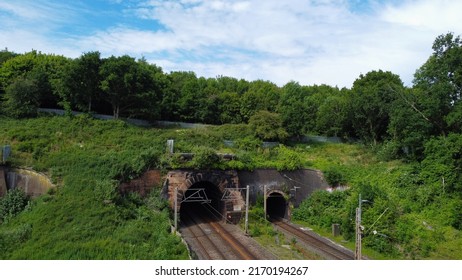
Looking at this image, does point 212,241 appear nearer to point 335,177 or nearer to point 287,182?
point 287,182

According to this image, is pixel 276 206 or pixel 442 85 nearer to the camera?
pixel 442 85

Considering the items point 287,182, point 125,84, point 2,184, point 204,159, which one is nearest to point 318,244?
point 287,182

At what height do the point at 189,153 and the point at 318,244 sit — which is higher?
the point at 189,153

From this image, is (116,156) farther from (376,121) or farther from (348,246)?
(376,121)

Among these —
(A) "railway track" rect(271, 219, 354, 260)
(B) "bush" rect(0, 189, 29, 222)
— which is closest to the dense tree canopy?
(A) "railway track" rect(271, 219, 354, 260)

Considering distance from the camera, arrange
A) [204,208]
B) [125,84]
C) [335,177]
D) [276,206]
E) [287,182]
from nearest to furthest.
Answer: [335,177] → [287,182] → [204,208] → [276,206] → [125,84]

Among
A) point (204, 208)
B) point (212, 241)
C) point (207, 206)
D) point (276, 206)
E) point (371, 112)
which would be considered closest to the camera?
point (212, 241)

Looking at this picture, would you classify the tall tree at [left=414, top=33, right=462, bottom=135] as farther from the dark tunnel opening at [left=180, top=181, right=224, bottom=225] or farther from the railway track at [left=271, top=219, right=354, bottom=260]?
the dark tunnel opening at [left=180, top=181, right=224, bottom=225]
